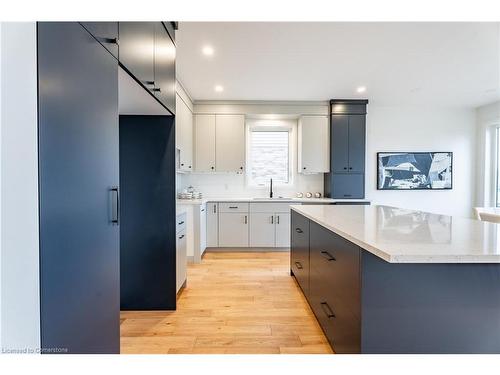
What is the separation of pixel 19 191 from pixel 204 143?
157 inches

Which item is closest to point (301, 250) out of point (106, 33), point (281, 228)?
point (281, 228)

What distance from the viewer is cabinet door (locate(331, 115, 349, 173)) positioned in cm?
462

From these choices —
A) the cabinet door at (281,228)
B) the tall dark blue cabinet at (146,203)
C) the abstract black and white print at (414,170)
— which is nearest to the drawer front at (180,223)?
the tall dark blue cabinet at (146,203)

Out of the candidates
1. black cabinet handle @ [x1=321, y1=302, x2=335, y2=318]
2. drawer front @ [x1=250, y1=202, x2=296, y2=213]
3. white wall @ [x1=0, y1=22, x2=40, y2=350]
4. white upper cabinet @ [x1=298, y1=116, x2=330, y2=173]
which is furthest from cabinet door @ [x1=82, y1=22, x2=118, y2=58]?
white upper cabinet @ [x1=298, y1=116, x2=330, y2=173]

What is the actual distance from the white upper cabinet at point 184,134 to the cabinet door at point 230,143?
0.48m

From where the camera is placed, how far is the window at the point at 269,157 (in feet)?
16.8

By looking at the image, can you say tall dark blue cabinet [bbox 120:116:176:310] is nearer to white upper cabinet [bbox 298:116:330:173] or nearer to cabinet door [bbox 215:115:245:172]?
cabinet door [bbox 215:115:245:172]

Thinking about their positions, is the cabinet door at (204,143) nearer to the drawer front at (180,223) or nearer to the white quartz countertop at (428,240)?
the drawer front at (180,223)

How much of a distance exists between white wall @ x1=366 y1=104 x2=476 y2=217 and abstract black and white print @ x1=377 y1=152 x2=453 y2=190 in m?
0.11

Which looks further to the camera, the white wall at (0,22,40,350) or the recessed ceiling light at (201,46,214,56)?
the recessed ceiling light at (201,46,214,56)

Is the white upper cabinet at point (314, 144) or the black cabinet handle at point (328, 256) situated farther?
the white upper cabinet at point (314, 144)

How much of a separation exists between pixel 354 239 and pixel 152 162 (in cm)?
174

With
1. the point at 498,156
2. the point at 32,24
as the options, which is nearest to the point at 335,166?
the point at 498,156
